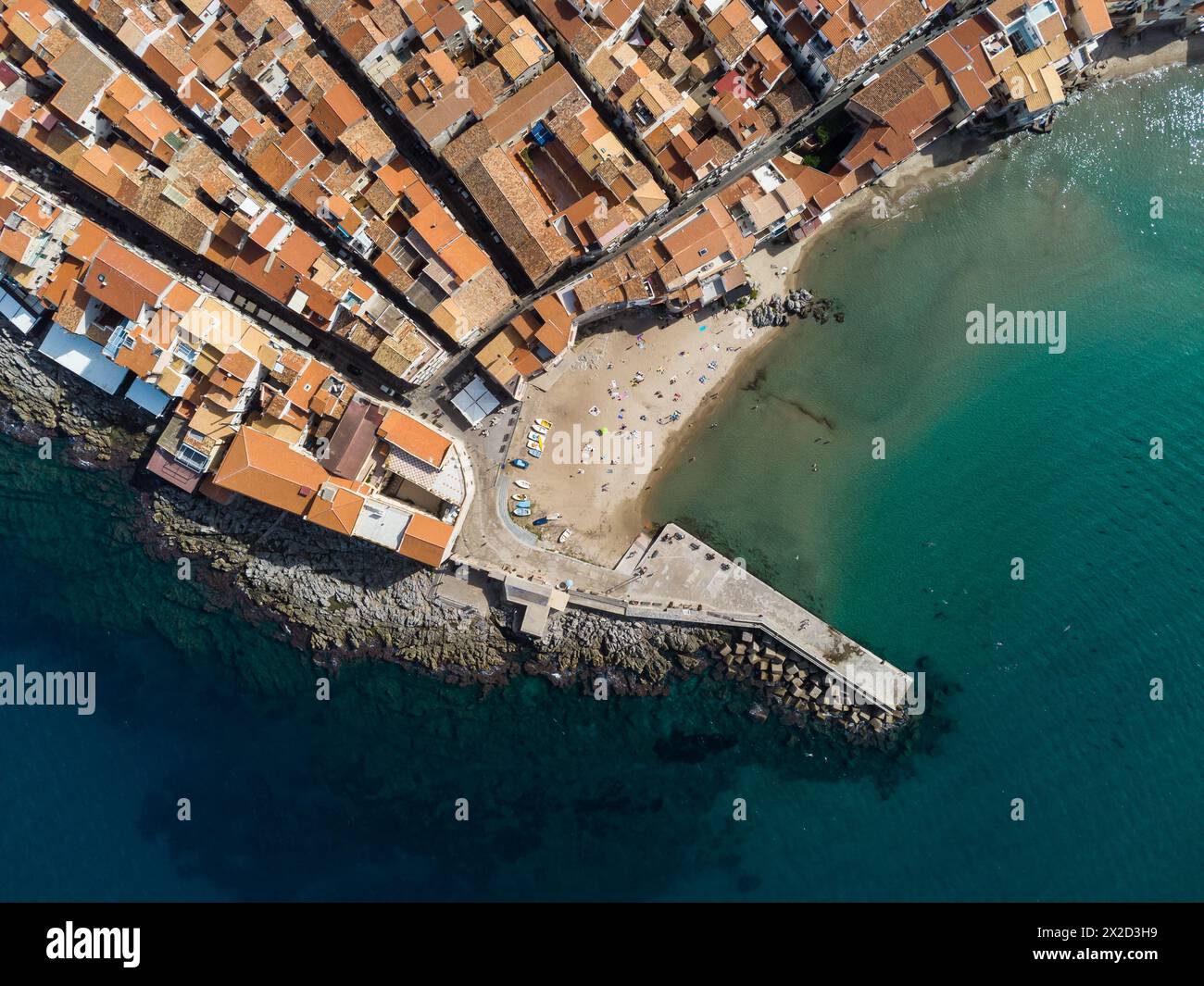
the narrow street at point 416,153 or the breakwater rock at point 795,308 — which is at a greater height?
the narrow street at point 416,153

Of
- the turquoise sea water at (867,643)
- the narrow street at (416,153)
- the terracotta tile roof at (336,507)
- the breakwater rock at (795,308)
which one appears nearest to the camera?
the terracotta tile roof at (336,507)

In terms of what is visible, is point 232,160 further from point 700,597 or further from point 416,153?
point 700,597

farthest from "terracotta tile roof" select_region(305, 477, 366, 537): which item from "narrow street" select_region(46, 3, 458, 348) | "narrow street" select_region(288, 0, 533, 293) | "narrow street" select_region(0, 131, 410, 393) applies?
"narrow street" select_region(288, 0, 533, 293)

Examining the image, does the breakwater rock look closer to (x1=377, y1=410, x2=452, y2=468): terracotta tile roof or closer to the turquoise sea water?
the turquoise sea water

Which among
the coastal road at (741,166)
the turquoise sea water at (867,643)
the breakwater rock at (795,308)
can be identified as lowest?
the turquoise sea water at (867,643)

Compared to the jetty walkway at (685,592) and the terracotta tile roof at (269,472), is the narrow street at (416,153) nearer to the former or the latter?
the jetty walkway at (685,592)

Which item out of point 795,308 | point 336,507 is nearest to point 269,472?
point 336,507

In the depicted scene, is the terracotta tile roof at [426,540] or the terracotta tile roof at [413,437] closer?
the terracotta tile roof at [413,437]

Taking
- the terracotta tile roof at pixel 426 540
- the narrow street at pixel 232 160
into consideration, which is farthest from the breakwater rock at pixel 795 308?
the terracotta tile roof at pixel 426 540
